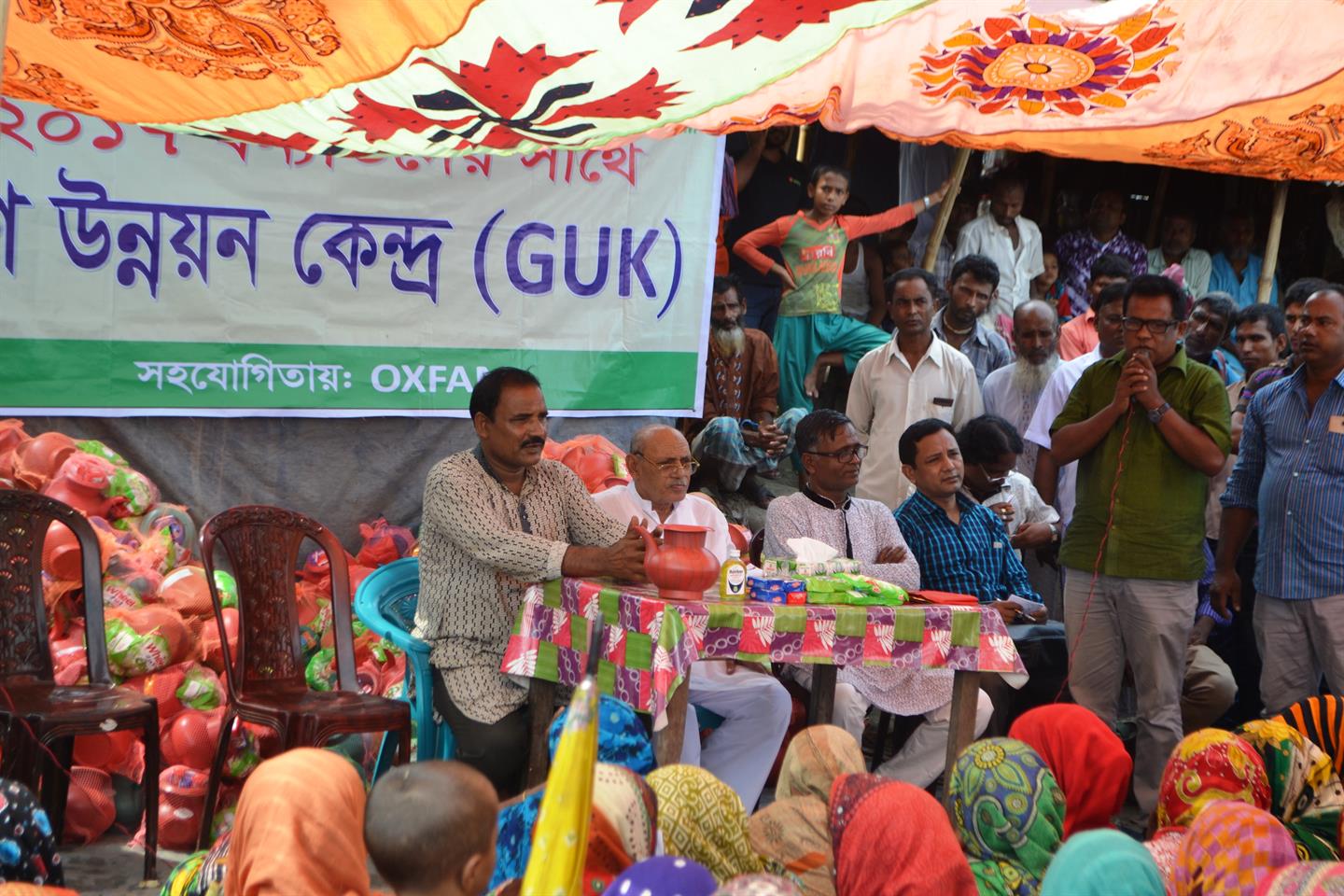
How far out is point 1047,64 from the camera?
425 centimetres

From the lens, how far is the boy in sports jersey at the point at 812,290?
789 centimetres

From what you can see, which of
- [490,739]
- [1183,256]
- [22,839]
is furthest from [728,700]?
[1183,256]

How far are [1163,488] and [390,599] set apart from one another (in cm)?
302

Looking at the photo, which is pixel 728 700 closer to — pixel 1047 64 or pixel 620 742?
pixel 620 742

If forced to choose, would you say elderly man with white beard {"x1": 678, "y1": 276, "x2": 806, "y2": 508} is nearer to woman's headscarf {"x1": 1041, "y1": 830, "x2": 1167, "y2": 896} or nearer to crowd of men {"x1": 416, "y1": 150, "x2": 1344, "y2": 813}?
crowd of men {"x1": 416, "y1": 150, "x2": 1344, "y2": 813}

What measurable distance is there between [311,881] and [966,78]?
333 cm

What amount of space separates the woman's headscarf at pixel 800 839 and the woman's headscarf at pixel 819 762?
11 centimetres

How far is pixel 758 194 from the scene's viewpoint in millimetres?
9047

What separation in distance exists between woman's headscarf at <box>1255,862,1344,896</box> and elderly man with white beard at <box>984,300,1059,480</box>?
499cm

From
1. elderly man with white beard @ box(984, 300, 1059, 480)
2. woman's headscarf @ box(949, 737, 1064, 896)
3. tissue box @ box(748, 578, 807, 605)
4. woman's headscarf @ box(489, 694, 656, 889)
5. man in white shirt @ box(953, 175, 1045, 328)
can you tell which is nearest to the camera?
woman's headscarf @ box(489, 694, 656, 889)

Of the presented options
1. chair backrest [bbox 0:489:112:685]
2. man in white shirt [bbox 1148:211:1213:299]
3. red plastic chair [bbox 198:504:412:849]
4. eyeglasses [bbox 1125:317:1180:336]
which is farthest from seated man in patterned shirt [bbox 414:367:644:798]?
man in white shirt [bbox 1148:211:1213:299]

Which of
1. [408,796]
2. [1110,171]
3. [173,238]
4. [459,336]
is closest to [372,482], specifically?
[459,336]

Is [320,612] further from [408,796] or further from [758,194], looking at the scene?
[758,194]

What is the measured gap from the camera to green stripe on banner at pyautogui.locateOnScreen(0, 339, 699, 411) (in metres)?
5.96
